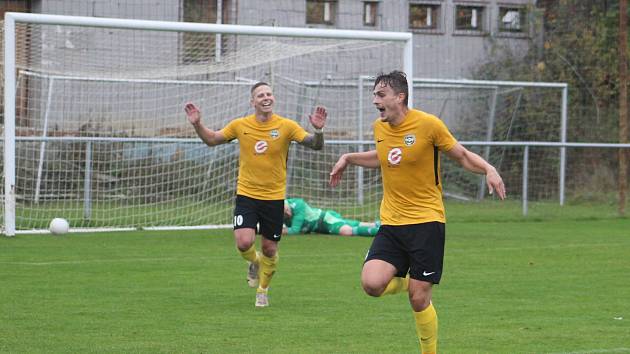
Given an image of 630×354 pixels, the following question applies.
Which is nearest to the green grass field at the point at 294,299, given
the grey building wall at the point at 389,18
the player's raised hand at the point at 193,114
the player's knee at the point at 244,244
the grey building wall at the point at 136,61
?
the player's knee at the point at 244,244

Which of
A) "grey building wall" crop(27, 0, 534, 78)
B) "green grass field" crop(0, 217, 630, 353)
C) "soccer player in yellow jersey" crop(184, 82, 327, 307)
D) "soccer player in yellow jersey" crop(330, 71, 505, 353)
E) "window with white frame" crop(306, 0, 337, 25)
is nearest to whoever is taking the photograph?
"soccer player in yellow jersey" crop(330, 71, 505, 353)

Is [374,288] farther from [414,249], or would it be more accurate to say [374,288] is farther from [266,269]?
[266,269]

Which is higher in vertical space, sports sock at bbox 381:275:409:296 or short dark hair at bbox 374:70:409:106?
short dark hair at bbox 374:70:409:106

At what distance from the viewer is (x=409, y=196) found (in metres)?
7.87

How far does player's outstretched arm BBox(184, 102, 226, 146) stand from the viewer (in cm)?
1087

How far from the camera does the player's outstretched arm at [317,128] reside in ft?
34.3

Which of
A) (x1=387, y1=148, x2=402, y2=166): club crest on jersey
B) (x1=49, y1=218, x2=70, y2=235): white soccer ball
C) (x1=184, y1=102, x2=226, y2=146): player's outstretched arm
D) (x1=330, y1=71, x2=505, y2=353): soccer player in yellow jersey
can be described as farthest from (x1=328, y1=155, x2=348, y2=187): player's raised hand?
(x1=49, y1=218, x2=70, y2=235): white soccer ball

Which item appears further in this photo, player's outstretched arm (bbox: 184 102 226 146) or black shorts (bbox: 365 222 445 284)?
player's outstretched arm (bbox: 184 102 226 146)

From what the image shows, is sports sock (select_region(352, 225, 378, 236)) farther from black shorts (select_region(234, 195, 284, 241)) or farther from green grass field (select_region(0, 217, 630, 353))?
black shorts (select_region(234, 195, 284, 241))

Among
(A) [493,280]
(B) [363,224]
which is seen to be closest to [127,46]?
(B) [363,224]

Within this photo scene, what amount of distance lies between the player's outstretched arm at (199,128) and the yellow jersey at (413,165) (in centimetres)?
329

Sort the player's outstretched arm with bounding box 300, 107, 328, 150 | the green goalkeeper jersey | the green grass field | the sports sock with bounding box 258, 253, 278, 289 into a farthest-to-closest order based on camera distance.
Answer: the green goalkeeper jersey → the sports sock with bounding box 258, 253, 278, 289 → the player's outstretched arm with bounding box 300, 107, 328, 150 → the green grass field

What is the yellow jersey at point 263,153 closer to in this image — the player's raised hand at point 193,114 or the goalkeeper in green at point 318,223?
the player's raised hand at point 193,114

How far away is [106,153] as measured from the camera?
19938 millimetres
